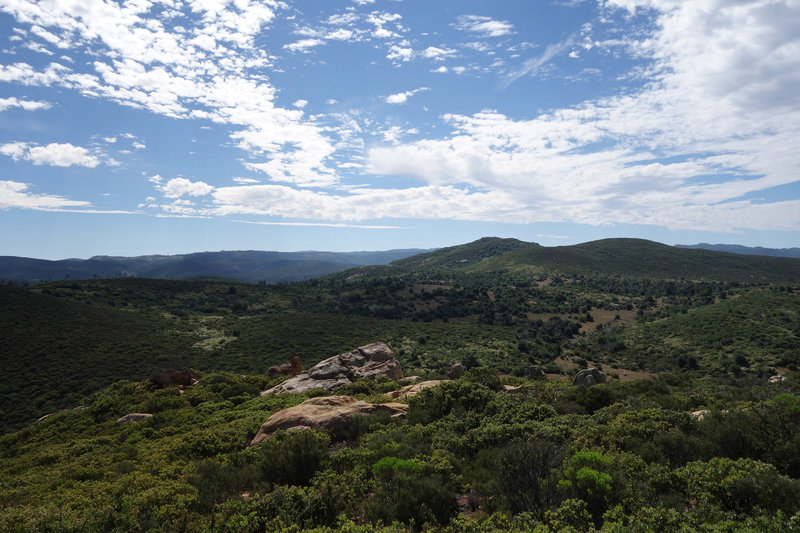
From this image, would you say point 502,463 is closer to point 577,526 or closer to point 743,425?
point 577,526

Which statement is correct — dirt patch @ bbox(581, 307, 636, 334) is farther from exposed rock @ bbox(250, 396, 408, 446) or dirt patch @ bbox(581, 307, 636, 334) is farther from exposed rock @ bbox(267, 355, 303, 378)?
exposed rock @ bbox(250, 396, 408, 446)

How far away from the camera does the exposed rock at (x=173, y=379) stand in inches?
1021

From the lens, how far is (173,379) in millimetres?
26516

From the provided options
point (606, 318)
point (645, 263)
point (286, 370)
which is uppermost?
point (645, 263)

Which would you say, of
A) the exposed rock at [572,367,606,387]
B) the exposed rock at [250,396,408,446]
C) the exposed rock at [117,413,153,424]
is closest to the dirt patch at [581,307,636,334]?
the exposed rock at [572,367,606,387]

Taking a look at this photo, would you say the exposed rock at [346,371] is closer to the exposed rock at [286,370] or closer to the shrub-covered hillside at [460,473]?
the exposed rock at [286,370]

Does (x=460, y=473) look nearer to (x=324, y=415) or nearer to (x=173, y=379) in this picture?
(x=324, y=415)

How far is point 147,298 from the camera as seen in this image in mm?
81812

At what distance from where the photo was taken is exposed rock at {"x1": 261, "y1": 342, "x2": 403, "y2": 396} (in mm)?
24031

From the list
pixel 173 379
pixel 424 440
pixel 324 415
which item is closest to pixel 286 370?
pixel 173 379

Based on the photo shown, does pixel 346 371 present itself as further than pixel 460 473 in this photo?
Yes

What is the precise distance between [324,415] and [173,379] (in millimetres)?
19014

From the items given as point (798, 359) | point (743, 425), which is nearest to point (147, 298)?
point (743, 425)

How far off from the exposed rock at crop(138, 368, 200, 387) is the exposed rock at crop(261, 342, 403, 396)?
25.6 ft
